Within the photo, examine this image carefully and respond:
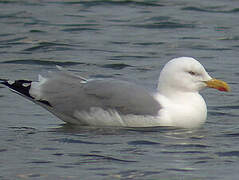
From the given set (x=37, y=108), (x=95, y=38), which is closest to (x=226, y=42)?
(x=95, y=38)

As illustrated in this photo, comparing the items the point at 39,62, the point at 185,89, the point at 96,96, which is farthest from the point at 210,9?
the point at 96,96

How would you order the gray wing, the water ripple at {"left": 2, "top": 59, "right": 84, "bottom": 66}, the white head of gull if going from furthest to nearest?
the water ripple at {"left": 2, "top": 59, "right": 84, "bottom": 66} < the white head of gull < the gray wing

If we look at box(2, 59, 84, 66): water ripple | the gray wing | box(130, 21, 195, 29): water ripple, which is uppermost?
the gray wing

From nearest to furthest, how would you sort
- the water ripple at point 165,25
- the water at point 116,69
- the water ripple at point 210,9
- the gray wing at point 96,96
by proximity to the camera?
the water at point 116,69
the gray wing at point 96,96
the water ripple at point 165,25
the water ripple at point 210,9

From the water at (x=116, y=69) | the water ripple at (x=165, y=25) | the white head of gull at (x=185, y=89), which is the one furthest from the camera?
the water ripple at (x=165, y=25)

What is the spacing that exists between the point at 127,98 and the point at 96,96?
38 cm

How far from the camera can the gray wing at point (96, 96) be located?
30.5 feet

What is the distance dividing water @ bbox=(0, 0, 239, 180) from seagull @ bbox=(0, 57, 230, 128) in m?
0.15

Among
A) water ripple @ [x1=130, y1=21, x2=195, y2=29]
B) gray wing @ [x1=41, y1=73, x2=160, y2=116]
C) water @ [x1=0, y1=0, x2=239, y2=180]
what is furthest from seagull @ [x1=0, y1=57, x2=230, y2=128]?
water ripple @ [x1=130, y1=21, x2=195, y2=29]

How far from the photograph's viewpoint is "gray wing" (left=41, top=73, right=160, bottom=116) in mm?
9305

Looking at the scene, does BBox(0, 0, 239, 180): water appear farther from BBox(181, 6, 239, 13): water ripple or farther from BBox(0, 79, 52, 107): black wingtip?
BBox(0, 79, 52, 107): black wingtip

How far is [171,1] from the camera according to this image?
18.6 meters

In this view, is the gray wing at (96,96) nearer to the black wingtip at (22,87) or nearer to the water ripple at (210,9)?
the black wingtip at (22,87)

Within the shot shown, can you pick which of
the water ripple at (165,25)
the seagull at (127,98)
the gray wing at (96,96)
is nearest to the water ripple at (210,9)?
the water ripple at (165,25)
